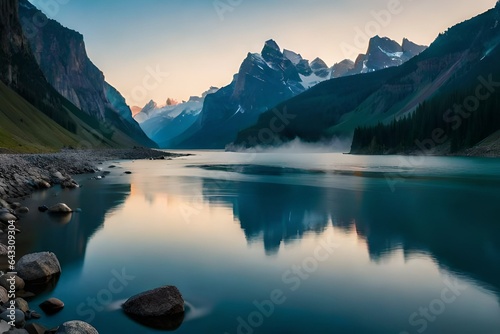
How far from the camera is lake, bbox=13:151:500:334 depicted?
1457 centimetres

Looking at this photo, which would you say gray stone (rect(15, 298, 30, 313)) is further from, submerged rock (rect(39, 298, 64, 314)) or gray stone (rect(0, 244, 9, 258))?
gray stone (rect(0, 244, 9, 258))

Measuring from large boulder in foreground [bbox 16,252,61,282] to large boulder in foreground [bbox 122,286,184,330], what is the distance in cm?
508

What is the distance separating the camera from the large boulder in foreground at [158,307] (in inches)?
560

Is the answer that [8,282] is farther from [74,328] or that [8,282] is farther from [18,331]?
[74,328]

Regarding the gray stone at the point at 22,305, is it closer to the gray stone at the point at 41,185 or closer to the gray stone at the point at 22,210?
the gray stone at the point at 22,210

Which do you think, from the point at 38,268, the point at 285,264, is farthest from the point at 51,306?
the point at 285,264

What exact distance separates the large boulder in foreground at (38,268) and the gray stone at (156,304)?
204 inches

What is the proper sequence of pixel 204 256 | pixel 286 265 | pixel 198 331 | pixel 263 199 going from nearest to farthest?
pixel 198 331 < pixel 286 265 < pixel 204 256 < pixel 263 199

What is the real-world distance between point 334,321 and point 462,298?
6026 mm

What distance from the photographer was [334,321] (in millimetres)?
14250

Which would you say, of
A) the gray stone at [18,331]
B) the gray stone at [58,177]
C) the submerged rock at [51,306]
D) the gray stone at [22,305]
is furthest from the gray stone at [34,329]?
the gray stone at [58,177]

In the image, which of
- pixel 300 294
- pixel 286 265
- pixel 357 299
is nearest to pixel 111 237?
pixel 286 265

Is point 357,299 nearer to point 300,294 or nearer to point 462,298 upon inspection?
point 300,294

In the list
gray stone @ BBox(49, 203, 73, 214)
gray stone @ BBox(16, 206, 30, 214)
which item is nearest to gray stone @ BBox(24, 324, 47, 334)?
gray stone @ BBox(16, 206, 30, 214)
